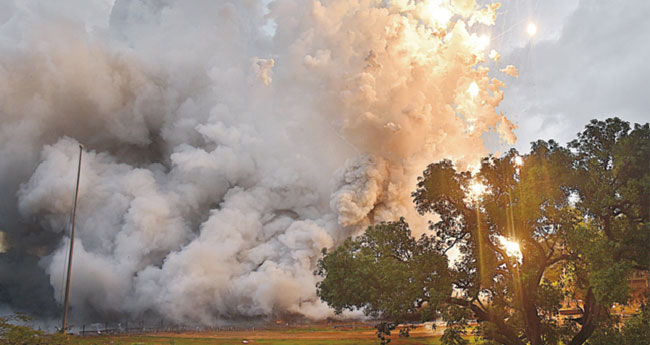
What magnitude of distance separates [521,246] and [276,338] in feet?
117

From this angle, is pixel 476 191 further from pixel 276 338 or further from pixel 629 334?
pixel 276 338

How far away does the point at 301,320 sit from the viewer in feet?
210

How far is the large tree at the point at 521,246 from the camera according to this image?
18672 mm

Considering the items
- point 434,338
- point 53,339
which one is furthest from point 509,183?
point 434,338

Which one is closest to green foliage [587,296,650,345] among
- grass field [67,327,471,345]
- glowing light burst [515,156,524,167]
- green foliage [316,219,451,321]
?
green foliage [316,219,451,321]

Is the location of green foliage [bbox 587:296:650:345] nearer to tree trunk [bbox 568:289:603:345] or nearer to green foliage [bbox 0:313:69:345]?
tree trunk [bbox 568:289:603:345]

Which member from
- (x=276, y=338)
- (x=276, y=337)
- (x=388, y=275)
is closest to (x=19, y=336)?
(x=388, y=275)

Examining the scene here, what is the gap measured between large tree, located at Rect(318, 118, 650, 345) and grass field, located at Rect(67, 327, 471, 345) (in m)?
25.6

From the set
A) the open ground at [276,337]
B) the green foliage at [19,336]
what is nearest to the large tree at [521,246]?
the green foliage at [19,336]

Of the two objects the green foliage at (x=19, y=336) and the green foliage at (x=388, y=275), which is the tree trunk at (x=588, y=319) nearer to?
the green foliage at (x=388, y=275)

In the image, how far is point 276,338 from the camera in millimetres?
50719

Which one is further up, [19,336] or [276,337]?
[19,336]

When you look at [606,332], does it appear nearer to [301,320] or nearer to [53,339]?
[53,339]

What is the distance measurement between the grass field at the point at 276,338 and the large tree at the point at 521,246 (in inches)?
1006
